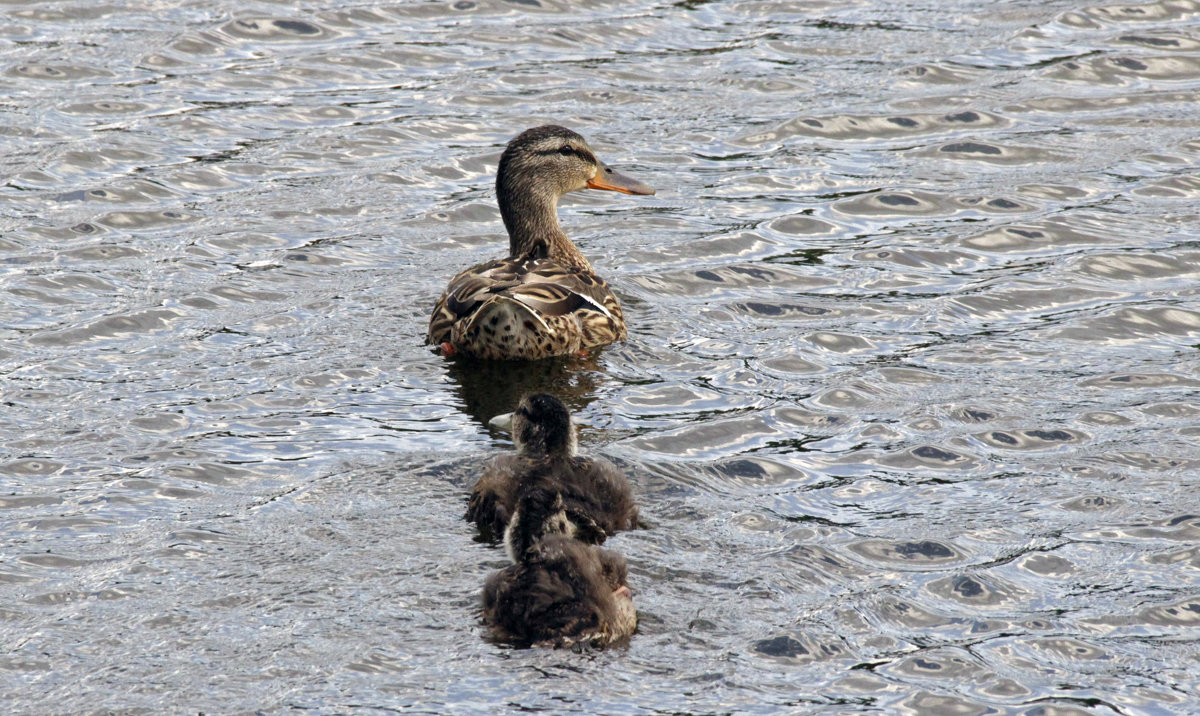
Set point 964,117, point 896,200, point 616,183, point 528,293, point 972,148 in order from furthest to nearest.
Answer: point 964,117 < point 972,148 < point 896,200 < point 616,183 < point 528,293

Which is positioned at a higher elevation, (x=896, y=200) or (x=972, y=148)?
→ (x=972, y=148)

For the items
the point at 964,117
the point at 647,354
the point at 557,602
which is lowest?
the point at 647,354

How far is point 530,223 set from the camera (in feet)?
36.8

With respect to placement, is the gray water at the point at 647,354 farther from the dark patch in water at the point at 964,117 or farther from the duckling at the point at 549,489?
the duckling at the point at 549,489

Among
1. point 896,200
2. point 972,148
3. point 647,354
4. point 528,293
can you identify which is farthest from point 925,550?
point 972,148

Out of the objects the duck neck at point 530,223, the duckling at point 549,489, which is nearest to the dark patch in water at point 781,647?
the duckling at point 549,489

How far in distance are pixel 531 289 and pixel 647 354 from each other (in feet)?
2.74

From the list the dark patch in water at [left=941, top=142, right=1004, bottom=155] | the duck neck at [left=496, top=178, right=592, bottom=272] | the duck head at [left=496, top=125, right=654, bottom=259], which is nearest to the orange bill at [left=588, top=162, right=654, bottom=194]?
the duck head at [left=496, top=125, right=654, bottom=259]

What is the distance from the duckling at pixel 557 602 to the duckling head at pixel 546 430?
1.26 metres

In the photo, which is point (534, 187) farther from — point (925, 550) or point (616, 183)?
point (925, 550)

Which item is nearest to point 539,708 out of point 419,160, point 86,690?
point 86,690

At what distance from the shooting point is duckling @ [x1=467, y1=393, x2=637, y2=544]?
6820mm

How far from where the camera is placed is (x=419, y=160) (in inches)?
526

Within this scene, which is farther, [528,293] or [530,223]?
[530,223]
